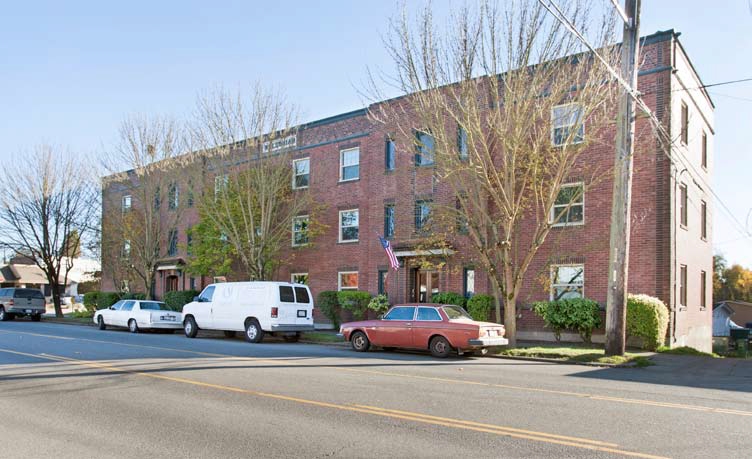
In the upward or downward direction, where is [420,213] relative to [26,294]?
upward

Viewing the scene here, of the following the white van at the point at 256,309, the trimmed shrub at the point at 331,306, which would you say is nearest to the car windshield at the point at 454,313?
the white van at the point at 256,309

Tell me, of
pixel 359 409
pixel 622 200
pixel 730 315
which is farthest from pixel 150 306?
pixel 730 315

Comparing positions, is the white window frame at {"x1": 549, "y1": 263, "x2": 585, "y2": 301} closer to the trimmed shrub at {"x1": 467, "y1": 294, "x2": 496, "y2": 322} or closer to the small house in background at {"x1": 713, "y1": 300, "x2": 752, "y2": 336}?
the trimmed shrub at {"x1": 467, "y1": 294, "x2": 496, "y2": 322}

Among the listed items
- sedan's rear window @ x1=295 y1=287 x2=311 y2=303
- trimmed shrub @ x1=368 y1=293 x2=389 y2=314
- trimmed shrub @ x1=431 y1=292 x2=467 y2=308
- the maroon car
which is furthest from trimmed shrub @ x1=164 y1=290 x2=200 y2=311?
the maroon car

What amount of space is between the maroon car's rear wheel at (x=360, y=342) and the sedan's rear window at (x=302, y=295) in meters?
3.64

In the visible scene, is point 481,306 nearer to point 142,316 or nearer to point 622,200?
point 622,200

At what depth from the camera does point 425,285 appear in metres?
25.0

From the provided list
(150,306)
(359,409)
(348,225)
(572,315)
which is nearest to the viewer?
(359,409)

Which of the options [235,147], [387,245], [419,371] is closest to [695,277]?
[387,245]

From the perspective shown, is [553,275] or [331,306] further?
[331,306]

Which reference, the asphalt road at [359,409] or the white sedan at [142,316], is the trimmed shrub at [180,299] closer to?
the white sedan at [142,316]

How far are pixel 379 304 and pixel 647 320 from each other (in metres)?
10.3

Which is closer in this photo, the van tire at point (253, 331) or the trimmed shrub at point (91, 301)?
the van tire at point (253, 331)

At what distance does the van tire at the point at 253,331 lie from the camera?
2025cm
